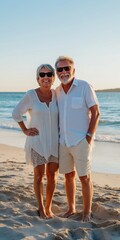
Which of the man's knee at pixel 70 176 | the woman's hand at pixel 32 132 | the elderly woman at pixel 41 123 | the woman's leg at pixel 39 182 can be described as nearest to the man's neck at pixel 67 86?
the elderly woman at pixel 41 123

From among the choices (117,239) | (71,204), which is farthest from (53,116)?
(117,239)

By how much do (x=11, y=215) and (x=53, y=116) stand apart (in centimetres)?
139

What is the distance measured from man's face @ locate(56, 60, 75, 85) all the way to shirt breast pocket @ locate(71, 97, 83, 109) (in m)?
0.24

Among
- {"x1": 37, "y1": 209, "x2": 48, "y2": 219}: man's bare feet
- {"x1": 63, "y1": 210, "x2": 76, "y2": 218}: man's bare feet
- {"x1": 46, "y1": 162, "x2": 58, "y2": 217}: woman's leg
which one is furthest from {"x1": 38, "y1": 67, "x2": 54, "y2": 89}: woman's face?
{"x1": 63, "y1": 210, "x2": 76, "y2": 218}: man's bare feet

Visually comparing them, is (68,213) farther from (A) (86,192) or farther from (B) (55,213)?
(A) (86,192)

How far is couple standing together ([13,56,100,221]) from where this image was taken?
15.2 ft

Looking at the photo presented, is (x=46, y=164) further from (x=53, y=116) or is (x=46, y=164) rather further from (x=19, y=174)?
(x=19, y=174)

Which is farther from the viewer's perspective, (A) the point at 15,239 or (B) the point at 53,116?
(B) the point at 53,116

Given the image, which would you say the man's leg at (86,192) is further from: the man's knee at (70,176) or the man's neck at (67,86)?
the man's neck at (67,86)

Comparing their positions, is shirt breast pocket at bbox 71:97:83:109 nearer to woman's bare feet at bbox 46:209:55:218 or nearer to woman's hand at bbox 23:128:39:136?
woman's hand at bbox 23:128:39:136

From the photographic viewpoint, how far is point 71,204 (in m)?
5.13

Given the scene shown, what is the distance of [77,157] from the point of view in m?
4.69

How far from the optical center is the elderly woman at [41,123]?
4652mm

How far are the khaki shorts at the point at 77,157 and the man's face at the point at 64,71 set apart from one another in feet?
2.48
